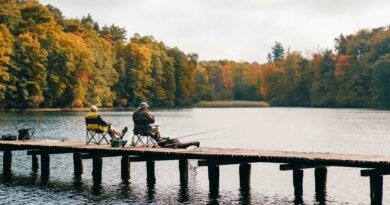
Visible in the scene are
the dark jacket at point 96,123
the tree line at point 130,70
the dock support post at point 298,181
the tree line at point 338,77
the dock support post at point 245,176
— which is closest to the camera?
the dock support post at point 298,181

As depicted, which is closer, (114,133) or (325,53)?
(114,133)

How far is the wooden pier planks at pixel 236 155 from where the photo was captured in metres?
25.2

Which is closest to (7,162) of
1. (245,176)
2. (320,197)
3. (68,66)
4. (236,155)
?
(245,176)

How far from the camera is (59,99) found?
4424 inches

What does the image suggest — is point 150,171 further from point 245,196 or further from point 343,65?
point 343,65

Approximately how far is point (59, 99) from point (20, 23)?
43.8 feet

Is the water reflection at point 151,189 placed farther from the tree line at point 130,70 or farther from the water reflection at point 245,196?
the tree line at point 130,70

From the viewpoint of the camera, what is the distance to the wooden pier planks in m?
25.2

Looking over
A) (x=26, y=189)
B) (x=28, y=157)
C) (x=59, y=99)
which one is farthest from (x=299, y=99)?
(x=26, y=189)

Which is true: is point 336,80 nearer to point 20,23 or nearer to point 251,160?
point 20,23

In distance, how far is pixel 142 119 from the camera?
100 feet

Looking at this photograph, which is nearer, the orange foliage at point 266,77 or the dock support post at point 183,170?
the dock support post at point 183,170

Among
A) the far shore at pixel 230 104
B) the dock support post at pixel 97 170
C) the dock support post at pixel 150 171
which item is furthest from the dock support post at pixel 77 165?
the far shore at pixel 230 104

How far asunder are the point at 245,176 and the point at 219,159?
74.6 inches
